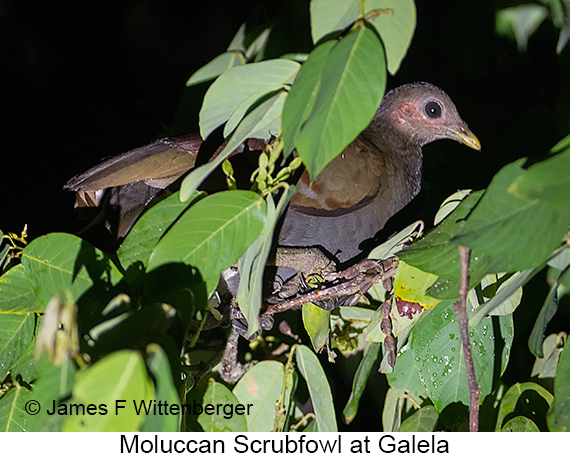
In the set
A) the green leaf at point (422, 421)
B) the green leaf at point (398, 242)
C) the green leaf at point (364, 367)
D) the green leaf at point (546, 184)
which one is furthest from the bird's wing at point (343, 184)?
the green leaf at point (546, 184)

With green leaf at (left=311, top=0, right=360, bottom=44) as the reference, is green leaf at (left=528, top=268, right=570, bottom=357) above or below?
below

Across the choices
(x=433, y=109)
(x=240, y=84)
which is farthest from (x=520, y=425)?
(x=433, y=109)

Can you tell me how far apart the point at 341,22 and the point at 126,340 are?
1.36 feet

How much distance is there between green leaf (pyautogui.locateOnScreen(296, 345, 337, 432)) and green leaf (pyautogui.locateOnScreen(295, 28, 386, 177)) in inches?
19.4

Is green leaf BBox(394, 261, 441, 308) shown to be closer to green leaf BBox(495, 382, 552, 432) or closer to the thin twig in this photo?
the thin twig

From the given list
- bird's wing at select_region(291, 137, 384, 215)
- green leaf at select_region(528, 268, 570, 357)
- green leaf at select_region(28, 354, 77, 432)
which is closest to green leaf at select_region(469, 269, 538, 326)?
green leaf at select_region(528, 268, 570, 357)

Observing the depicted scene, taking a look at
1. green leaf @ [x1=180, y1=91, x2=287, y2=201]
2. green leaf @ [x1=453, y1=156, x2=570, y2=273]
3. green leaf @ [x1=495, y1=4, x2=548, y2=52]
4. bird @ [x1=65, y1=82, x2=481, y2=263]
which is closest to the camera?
green leaf @ [x1=453, y1=156, x2=570, y2=273]

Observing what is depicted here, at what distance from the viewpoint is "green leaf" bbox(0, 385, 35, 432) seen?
2.43 feet

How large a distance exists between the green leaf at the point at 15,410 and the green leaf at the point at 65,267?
16 centimetres

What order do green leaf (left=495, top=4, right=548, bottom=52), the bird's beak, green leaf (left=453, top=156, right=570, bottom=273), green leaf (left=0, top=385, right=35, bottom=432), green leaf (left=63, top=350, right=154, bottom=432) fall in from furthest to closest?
the bird's beak, green leaf (left=495, top=4, right=548, bottom=52), green leaf (left=0, top=385, right=35, bottom=432), green leaf (left=453, top=156, right=570, bottom=273), green leaf (left=63, top=350, right=154, bottom=432)

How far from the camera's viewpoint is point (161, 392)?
455 millimetres

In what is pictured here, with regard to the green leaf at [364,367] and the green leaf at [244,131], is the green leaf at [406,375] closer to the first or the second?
the green leaf at [364,367]

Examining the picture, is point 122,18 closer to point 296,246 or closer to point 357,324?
point 296,246
